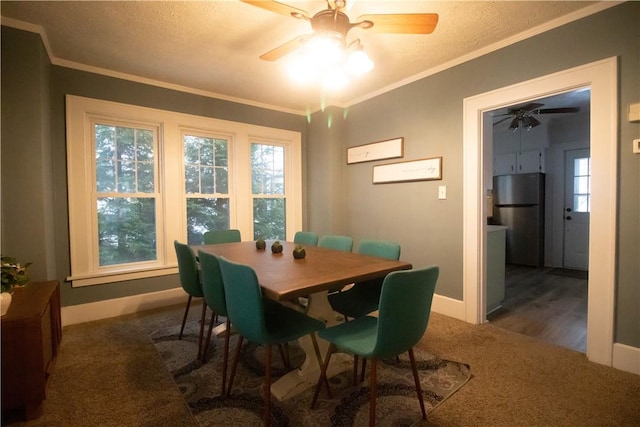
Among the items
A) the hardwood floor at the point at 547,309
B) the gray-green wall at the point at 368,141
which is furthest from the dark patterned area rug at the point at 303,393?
the gray-green wall at the point at 368,141

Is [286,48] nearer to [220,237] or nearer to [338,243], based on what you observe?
[338,243]

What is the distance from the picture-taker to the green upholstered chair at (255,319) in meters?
1.44

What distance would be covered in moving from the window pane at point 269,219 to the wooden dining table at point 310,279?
1790 millimetres

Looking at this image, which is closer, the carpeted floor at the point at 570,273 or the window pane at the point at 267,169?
the window pane at the point at 267,169

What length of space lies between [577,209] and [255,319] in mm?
5882

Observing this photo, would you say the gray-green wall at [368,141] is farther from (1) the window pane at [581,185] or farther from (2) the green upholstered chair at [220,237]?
(1) the window pane at [581,185]

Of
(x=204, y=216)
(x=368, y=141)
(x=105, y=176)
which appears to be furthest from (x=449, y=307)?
(x=105, y=176)

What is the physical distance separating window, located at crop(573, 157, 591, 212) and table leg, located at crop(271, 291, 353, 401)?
16.9 ft

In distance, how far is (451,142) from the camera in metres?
2.93

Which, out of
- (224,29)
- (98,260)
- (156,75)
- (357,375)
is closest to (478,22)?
(224,29)

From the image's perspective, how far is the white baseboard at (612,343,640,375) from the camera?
1944mm

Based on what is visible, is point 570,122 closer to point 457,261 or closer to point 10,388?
point 457,261

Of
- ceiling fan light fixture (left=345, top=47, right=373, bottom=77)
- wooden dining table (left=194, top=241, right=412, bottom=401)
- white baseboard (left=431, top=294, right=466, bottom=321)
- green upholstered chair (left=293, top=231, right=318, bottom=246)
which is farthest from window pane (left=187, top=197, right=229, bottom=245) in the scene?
white baseboard (left=431, top=294, right=466, bottom=321)

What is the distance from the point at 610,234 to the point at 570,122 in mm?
4073
